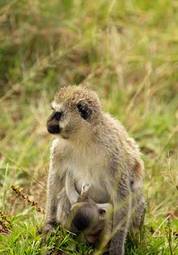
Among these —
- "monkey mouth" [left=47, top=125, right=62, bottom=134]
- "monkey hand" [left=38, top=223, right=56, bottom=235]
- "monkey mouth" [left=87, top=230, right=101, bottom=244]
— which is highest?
"monkey mouth" [left=47, top=125, right=62, bottom=134]

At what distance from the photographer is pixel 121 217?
5324mm

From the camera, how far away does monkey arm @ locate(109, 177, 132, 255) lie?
209 inches

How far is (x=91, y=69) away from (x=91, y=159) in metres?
3.42

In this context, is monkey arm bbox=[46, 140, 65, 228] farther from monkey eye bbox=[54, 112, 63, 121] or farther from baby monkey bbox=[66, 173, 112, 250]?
monkey eye bbox=[54, 112, 63, 121]

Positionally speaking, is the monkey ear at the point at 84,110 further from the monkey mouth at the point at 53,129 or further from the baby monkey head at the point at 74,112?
the monkey mouth at the point at 53,129

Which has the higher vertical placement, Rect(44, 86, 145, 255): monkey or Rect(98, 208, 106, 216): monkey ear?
Rect(44, 86, 145, 255): monkey

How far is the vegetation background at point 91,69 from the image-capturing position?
7.48 meters

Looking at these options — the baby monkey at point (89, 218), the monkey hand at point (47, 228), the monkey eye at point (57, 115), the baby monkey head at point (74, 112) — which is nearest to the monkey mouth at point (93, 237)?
the baby monkey at point (89, 218)

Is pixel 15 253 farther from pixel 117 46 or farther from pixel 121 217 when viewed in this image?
pixel 117 46

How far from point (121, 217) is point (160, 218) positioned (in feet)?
3.32

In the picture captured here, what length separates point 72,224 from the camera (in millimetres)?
5324

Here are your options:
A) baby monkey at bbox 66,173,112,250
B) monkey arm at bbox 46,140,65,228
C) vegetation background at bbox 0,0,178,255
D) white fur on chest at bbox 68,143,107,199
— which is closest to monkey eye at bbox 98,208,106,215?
baby monkey at bbox 66,173,112,250

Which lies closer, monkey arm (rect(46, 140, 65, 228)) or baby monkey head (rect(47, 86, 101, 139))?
baby monkey head (rect(47, 86, 101, 139))

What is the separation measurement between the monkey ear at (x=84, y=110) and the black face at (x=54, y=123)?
0.14 meters
